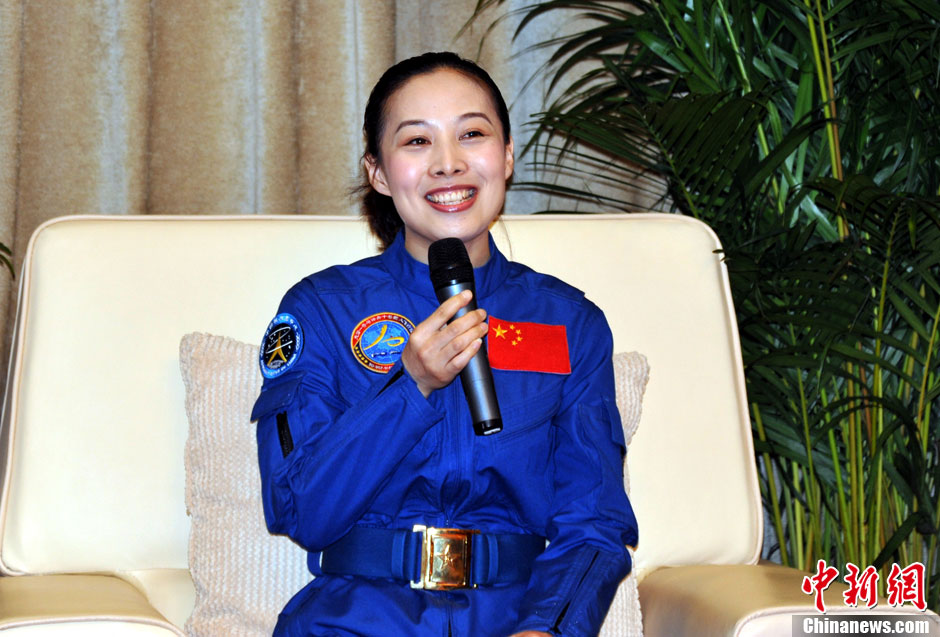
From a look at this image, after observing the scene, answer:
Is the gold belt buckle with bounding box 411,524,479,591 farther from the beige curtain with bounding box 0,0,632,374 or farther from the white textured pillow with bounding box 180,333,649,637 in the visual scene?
the beige curtain with bounding box 0,0,632,374

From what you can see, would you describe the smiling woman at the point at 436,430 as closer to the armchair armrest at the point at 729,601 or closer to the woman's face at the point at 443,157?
the woman's face at the point at 443,157

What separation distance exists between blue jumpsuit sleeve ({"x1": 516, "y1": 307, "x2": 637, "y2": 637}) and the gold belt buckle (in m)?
0.09

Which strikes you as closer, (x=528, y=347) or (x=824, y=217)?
(x=528, y=347)

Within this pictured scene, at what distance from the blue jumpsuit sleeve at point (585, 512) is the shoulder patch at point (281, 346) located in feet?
1.25

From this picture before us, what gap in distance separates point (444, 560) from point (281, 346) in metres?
0.35

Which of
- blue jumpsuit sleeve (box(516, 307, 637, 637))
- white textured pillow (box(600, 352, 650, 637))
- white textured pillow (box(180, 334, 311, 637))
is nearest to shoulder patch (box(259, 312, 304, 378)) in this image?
white textured pillow (box(180, 334, 311, 637))

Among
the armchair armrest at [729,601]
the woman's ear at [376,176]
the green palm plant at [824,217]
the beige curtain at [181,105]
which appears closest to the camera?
the armchair armrest at [729,601]

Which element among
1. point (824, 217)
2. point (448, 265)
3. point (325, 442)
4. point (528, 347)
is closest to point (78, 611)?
point (325, 442)

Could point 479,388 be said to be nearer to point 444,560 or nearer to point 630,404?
point 444,560

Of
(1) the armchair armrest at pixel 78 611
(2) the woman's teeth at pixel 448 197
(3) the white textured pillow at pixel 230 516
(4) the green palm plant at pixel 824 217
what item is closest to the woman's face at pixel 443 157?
(2) the woman's teeth at pixel 448 197

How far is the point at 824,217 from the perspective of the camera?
203 cm

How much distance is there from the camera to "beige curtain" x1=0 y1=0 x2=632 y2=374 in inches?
87.4

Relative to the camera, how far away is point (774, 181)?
2072 mm

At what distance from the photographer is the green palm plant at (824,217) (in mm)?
1848
